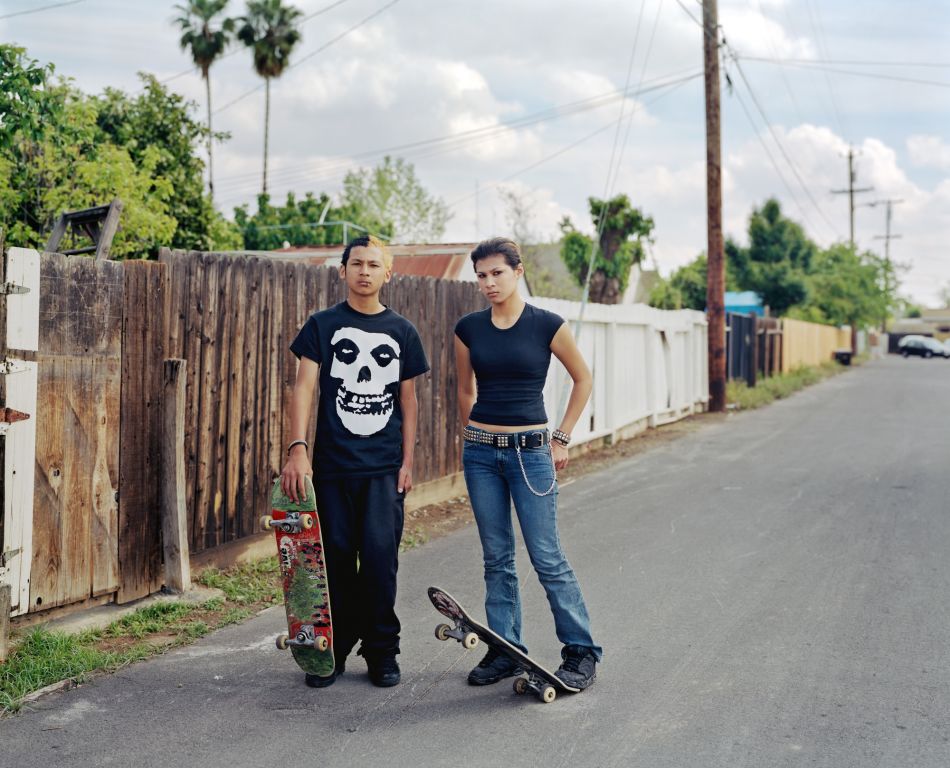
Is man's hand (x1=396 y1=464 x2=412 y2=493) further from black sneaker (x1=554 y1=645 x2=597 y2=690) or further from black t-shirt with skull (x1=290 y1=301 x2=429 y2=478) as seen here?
black sneaker (x1=554 y1=645 x2=597 y2=690)

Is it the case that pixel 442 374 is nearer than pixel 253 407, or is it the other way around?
pixel 253 407

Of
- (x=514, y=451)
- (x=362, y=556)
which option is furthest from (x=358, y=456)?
(x=514, y=451)

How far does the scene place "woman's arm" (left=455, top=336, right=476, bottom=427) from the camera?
4559 millimetres

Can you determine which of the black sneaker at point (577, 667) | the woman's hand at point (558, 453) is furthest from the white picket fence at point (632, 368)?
the black sneaker at point (577, 667)

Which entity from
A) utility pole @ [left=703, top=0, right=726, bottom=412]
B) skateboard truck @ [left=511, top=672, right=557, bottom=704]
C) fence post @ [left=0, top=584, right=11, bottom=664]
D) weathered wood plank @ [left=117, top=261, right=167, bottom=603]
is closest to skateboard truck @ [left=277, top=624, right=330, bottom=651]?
skateboard truck @ [left=511, top=672, right=557, bottom=704]

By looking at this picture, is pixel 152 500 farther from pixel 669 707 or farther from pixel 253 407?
pixel 669 707

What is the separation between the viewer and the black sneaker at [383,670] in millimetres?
4422

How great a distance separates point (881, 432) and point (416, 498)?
9512mm

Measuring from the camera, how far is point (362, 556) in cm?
449

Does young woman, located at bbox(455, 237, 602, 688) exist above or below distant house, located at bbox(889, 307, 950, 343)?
below

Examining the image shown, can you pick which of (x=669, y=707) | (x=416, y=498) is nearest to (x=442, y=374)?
(x=416, y=498)

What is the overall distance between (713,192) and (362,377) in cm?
1643

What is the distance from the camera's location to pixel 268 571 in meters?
6.44

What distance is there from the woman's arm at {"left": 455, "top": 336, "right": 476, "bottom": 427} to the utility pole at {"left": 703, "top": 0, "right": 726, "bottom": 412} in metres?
15.5
